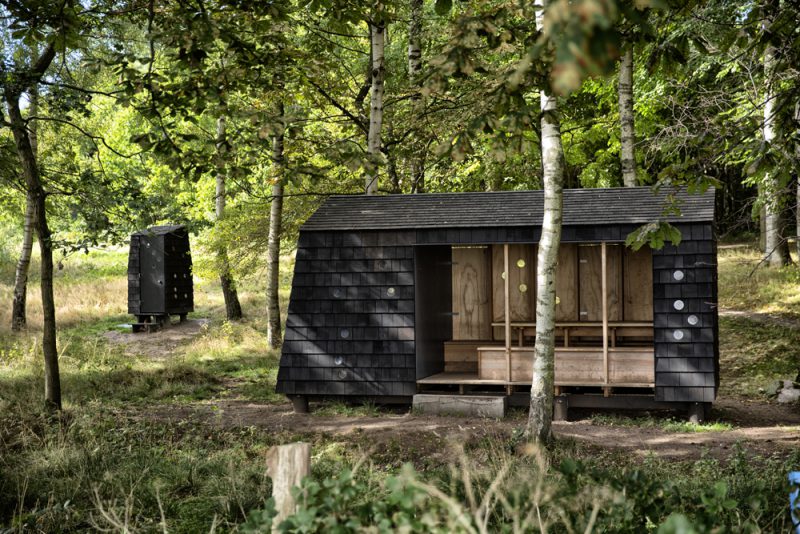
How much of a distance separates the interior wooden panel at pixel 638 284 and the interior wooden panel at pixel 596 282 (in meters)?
0.10

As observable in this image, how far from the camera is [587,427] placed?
10.6m

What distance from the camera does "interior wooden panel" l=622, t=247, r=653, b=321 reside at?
40.4 feet

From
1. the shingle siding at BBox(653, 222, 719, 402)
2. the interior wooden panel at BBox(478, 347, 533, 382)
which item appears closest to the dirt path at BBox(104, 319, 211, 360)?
the interior wooden panel at BBox(478, 347, 533, 382)

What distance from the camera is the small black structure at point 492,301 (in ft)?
35.6

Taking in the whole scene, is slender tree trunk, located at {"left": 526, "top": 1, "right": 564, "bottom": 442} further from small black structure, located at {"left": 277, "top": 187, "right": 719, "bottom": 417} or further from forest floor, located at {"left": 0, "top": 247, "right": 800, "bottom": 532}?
small black structure, located at {"left": 277, "top": 187, "right": 719, "bottom": 417}

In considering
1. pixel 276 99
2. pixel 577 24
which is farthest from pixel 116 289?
pixel 577 24

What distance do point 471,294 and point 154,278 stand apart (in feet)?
36.5

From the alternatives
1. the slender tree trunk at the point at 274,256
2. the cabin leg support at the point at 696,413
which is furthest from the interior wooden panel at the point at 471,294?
the slender tree trunk at the point at 274,256

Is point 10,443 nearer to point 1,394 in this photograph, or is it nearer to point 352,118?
point 1,394

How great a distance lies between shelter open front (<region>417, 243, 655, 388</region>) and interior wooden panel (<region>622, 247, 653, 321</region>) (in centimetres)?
1

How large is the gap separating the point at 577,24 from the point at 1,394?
10671 mm

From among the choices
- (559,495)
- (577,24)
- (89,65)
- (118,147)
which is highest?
(118,147)

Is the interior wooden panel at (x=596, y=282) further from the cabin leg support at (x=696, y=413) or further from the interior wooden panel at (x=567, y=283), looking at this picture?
the cabin leg support at (x=696, y=413)

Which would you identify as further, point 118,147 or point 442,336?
point 118,147
